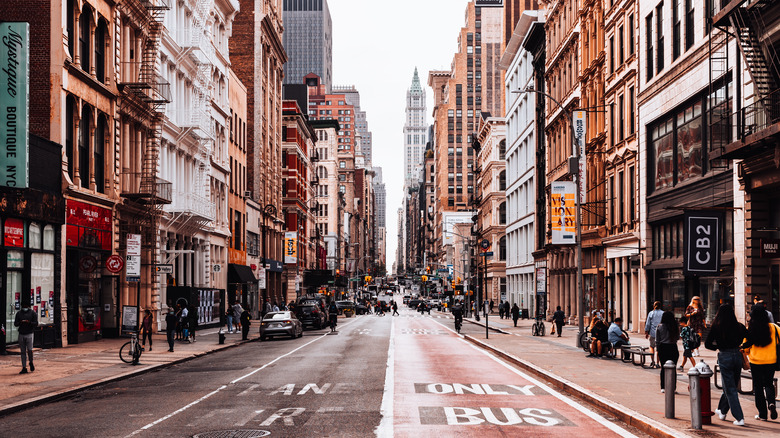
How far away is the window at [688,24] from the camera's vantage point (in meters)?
33.7

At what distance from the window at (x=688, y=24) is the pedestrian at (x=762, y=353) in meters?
22.3

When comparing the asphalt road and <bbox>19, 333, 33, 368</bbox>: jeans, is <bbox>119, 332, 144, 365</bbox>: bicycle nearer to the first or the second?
the asphalt road

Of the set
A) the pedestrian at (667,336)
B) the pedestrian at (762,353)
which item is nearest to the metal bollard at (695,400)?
the pedestrian at (762,353)

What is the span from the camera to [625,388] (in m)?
18.6

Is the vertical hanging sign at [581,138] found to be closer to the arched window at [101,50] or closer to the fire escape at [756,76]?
the fire escape at [756,76]

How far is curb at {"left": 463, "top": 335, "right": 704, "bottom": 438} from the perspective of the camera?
41.8ft

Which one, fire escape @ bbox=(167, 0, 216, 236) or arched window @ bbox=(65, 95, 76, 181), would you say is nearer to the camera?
arched window @ bbox=(65, 95, 76, 181)

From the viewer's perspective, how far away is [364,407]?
16047 mm

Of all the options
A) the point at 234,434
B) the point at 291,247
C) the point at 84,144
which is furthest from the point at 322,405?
the point at 291,247

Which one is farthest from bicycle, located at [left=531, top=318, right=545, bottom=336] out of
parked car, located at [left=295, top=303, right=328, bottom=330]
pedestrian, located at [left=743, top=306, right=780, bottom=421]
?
pedestrian, located at [left=743, top=306, right=780, bottom=421]

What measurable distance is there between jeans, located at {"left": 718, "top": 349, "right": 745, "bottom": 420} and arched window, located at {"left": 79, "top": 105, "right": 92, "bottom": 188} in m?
27.4

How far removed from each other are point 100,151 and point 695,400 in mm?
29944

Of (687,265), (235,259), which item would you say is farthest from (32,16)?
(235,259)

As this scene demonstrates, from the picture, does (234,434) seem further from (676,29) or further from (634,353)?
(676,29)
